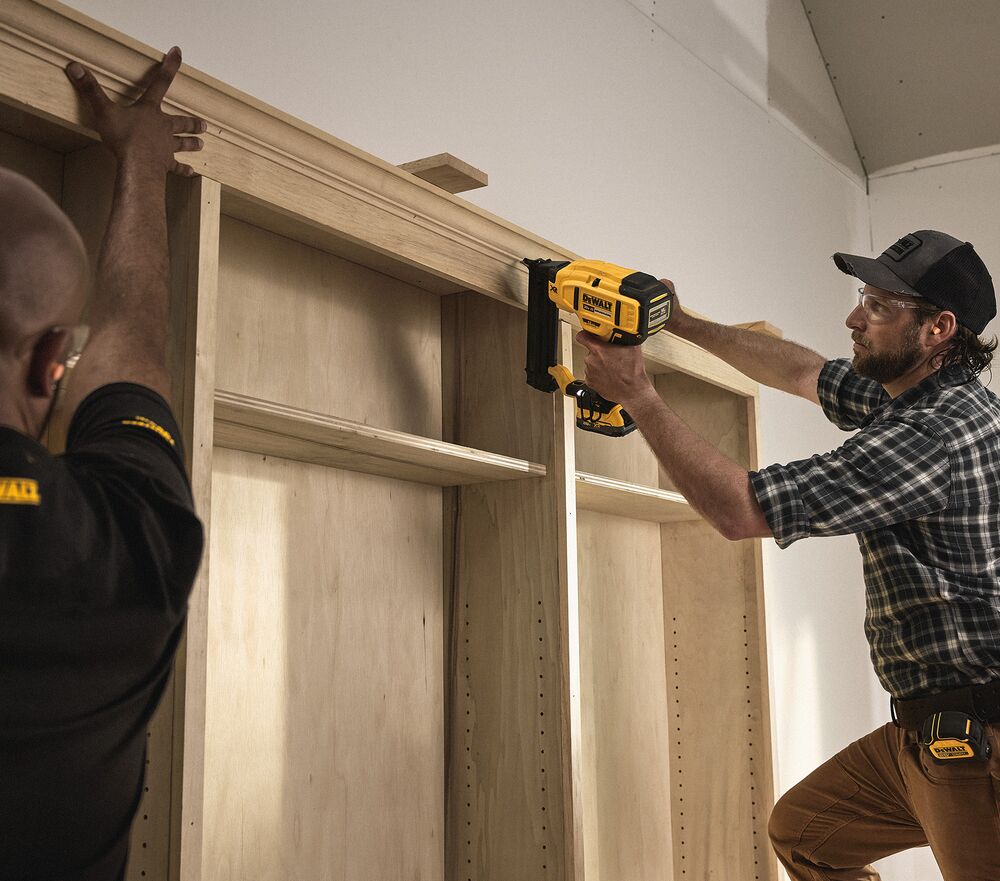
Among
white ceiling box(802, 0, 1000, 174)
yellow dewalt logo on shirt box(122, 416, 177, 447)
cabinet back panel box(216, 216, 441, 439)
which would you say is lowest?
yellow dewalt logo on shirt box(122, 416, 177, 447)

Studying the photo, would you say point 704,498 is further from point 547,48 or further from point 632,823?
point 547,48

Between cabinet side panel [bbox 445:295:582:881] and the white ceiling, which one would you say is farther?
the white ceiling

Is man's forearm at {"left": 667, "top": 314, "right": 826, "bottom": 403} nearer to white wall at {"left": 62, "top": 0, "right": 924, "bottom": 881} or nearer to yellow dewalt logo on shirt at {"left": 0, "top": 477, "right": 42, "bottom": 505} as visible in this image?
white wall at {"left": 62, "top": 0, "right": 924, "bottom": 881}

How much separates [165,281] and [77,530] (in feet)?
1.51

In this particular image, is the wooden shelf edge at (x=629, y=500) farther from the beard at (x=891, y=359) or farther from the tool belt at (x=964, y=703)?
the tool belt at (x=964, y=703)

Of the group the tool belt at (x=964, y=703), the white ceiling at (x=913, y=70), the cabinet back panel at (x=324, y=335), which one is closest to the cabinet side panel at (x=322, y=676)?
the cabinet back panel at (x=324, y=335)

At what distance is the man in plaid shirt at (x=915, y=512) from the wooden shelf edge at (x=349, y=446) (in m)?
0.29

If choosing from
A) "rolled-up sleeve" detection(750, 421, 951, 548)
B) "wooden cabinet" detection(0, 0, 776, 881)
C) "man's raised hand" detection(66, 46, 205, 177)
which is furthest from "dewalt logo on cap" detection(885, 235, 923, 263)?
"man's raised hand" detection(66, 46, 205, 177)

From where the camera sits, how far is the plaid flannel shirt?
193cm

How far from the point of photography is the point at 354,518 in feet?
6.68

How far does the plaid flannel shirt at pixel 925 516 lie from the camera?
1932mm

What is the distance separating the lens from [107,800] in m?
0.78

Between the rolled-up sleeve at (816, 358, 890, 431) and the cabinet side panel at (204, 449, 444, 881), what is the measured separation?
0.98 m

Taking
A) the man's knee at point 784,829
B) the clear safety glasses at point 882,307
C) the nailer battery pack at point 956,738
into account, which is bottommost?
the man's knee at point 784,829
